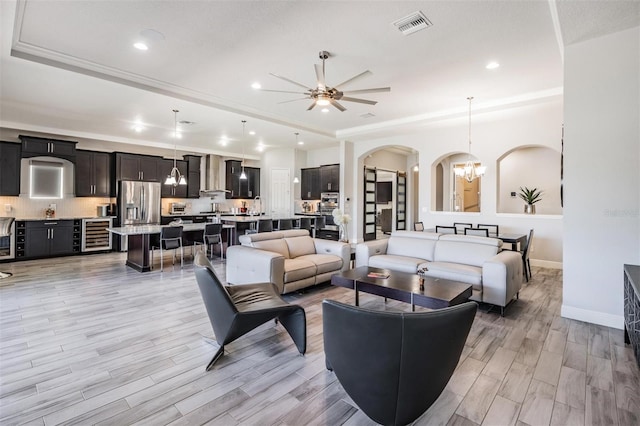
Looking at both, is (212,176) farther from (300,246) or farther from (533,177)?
(533,177)

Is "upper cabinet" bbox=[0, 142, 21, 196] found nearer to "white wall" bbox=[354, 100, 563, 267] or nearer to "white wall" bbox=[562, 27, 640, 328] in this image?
"white wall" bbox=[354, 100, 563, 267]

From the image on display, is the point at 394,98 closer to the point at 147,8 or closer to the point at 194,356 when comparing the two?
the point at 147,8

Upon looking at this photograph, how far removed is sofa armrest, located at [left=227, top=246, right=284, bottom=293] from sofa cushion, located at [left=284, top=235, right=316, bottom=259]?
0.71 m

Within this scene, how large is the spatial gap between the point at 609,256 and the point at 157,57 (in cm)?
580

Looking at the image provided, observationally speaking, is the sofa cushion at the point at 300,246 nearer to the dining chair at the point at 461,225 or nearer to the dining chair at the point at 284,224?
the dining chair at the point at 284,224

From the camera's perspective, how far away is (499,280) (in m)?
3.65

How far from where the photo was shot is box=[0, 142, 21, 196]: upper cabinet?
684 centimetres

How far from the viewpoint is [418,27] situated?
3.39 meters

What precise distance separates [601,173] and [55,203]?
10617 mm

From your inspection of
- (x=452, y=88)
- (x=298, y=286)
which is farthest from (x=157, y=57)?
(x=452, y=88)

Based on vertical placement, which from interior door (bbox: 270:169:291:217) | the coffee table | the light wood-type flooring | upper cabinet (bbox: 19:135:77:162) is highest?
upper cabinet (bbox: 19:135:77:162)

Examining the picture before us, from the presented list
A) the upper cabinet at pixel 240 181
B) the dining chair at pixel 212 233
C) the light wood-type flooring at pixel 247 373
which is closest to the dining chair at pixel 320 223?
the upper cabinet at pixel 240 181

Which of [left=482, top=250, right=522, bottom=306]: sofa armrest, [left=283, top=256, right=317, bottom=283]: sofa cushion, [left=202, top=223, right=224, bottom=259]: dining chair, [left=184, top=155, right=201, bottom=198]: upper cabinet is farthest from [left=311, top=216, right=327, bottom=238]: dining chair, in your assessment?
[left=482, top=250, right=522, bottom=306]: sofa armrest

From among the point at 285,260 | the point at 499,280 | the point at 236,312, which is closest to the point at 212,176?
the point at 285,260
